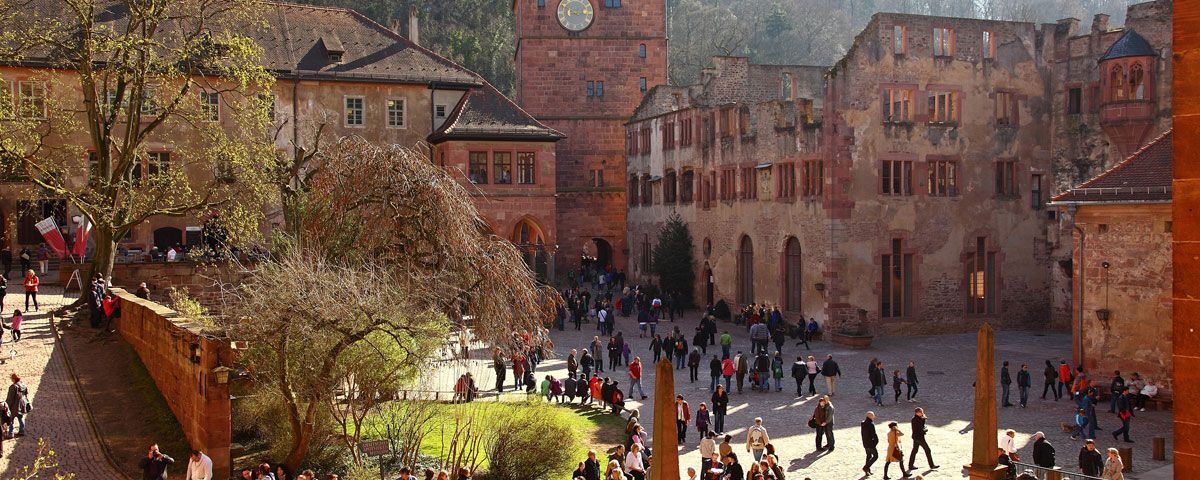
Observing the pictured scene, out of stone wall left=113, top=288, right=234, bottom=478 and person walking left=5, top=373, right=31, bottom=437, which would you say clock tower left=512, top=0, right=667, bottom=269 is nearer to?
stone wall left=113, top=288, right=234, bottom=478

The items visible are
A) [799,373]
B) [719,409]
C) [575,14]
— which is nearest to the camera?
[719,409]

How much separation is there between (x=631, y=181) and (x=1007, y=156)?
739 inches

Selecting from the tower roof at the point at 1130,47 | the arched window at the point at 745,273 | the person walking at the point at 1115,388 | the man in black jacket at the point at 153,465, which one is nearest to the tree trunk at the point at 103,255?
the man in black jacket at the point at 153,465

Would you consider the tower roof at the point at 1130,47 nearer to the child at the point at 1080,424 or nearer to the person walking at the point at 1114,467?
the child at the point at 1080,424

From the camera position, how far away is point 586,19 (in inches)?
2085

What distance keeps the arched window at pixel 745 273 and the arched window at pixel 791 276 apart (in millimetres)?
2313

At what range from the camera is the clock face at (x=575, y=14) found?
52875mm

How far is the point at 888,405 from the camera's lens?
970 inches

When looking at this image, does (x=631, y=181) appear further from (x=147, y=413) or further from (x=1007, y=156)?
(x=147, y=413)

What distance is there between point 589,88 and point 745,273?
16.3m

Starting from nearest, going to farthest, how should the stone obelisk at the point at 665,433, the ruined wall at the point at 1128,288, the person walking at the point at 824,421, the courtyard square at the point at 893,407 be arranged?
the stone obelisk at the point at 665,433, the courtyard square at the point at 893,407, the person walking at the point at 824,421, the ruined wall at the point at 1128,288

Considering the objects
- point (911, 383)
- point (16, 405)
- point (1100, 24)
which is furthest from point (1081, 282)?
point (16, 405)

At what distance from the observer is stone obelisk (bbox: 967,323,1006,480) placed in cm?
1285

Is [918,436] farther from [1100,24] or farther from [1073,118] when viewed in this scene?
[1100,24]
